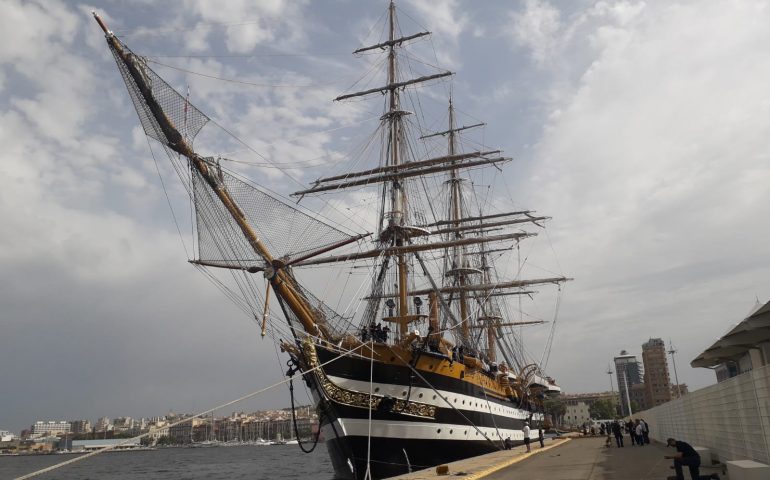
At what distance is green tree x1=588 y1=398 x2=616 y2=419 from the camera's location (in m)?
119

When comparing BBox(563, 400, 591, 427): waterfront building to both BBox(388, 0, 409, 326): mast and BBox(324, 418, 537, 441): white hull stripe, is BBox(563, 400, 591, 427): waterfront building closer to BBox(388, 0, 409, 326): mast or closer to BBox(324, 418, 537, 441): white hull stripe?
BBox(388, 0, 409, 326): mast

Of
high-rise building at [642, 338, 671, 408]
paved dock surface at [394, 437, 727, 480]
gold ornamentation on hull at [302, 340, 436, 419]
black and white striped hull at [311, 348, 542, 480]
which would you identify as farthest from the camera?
high-rise building at [642, 338, 671, 408]

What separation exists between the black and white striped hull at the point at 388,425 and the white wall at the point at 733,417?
753 centimetres

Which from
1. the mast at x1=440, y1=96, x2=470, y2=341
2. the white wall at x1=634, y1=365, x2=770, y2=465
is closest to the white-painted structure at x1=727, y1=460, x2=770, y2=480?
the white wall at x1=634, y1=365, x2=770, y2=465

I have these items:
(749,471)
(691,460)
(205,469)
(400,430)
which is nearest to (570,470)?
(691,460)

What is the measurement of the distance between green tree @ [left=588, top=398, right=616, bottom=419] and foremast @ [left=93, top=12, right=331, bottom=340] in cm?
11416

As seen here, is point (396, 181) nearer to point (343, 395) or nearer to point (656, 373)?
point (343, 395)

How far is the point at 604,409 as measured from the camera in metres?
121

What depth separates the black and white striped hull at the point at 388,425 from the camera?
17766 millimetres

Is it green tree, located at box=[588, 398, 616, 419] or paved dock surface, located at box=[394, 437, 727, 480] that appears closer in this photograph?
paved dock surface, located at box=[394, 437, 727, 480]

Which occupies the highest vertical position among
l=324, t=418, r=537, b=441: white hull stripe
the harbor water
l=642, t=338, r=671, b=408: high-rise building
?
l=642, t=338, r=671, b=408: high-rise building

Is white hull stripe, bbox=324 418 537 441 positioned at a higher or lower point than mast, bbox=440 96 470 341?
lower

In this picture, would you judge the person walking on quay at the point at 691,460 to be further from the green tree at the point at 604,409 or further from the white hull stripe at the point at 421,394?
the green tree at the point at 604,409

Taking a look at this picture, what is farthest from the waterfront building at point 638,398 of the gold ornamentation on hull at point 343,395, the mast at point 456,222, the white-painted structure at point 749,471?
the white-painted structure at point 749,471
